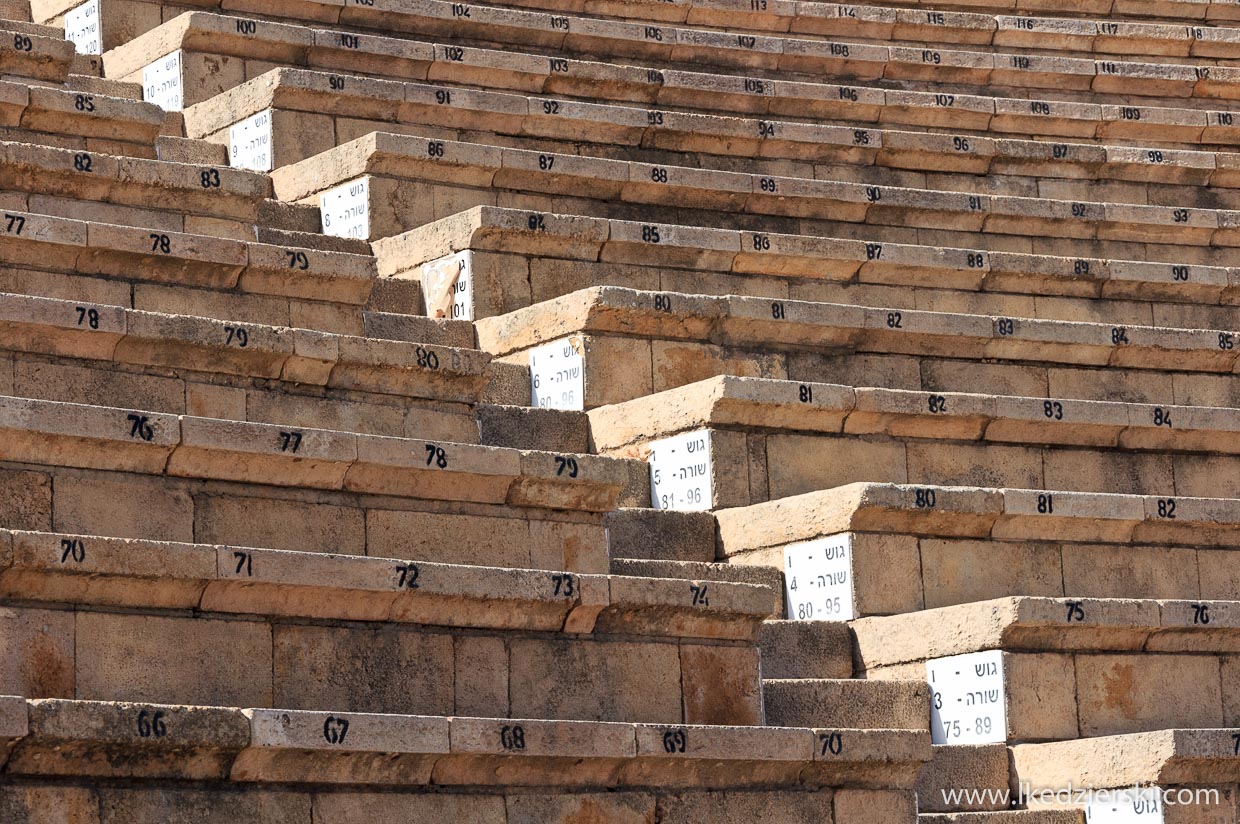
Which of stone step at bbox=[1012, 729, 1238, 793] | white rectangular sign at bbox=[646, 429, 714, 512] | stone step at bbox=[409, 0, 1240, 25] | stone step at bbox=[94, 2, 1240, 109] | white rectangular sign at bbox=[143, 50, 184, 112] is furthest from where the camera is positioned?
stone step at bbox=[409, 0, 1240, 25]

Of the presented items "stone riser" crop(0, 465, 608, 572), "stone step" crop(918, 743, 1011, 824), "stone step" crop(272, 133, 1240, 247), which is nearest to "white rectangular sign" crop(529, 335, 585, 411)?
"stone step" crop(272, 133, 1240, 247)

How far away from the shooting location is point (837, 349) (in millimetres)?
11734

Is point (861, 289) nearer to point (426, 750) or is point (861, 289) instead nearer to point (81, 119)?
point (81, 119)

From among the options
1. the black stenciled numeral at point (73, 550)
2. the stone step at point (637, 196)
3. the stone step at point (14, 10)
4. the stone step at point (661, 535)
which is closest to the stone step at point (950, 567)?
the stone step at point (661, 535)

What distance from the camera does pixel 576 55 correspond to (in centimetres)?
1553

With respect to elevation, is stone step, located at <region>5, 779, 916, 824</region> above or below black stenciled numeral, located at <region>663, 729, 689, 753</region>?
below

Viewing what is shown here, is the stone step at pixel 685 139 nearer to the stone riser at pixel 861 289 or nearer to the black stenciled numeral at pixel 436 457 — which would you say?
the stone riser at pixel 861 289

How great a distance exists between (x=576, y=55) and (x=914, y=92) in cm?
263

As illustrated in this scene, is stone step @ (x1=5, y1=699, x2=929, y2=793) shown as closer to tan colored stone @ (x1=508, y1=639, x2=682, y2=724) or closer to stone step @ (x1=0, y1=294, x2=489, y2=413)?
tan colored stone @ (x1=508, y1=639, x2=682, y2=724)

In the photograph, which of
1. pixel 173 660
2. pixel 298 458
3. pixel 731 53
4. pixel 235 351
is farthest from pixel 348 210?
pixel 173 660

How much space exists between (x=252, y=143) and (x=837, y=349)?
3.74m

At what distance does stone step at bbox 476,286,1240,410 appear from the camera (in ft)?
36.0

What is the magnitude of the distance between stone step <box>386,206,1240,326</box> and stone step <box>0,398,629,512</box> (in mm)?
2855

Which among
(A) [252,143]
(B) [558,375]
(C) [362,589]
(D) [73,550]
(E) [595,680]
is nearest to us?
(D) [73,550]
